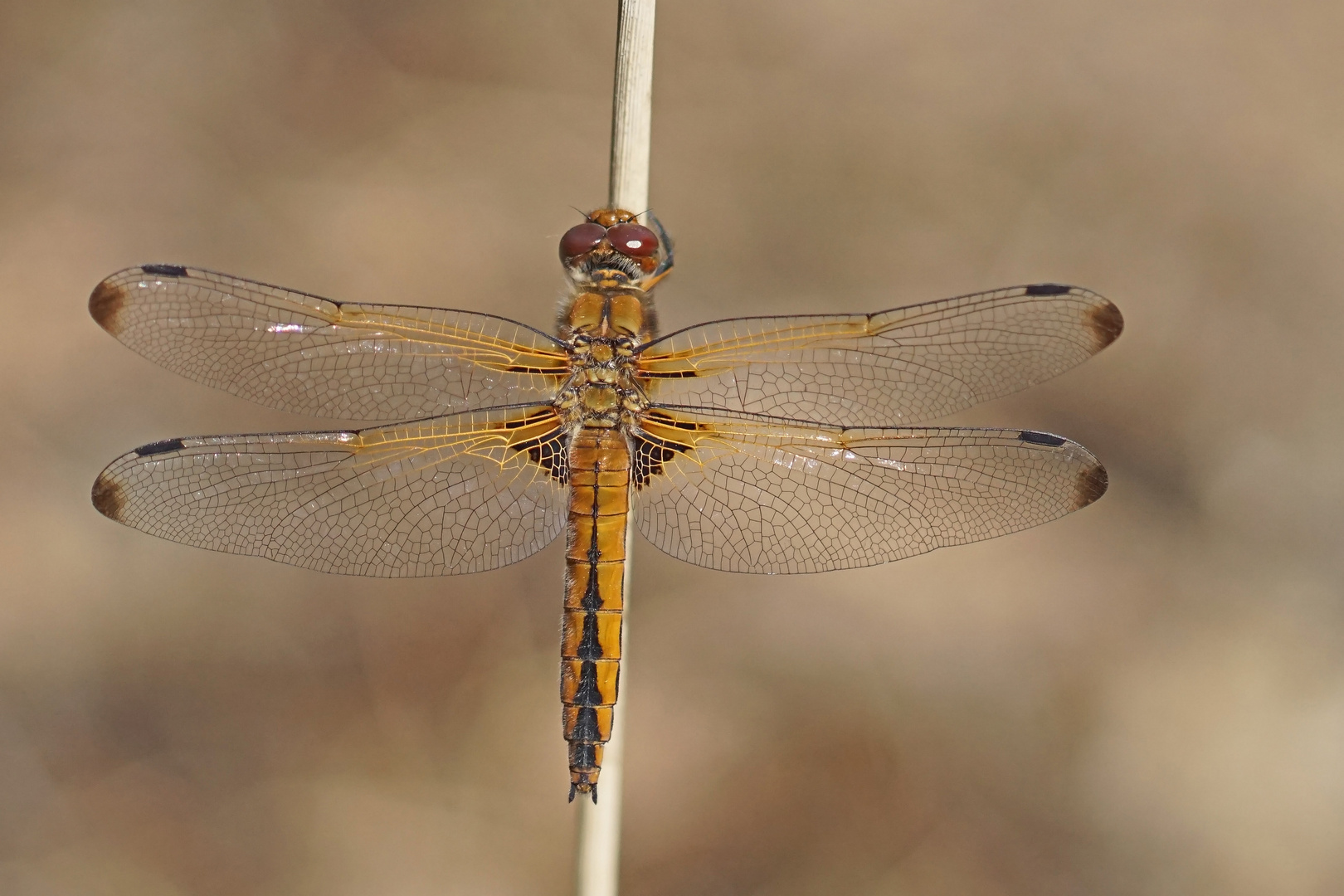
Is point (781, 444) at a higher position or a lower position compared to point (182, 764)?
higher

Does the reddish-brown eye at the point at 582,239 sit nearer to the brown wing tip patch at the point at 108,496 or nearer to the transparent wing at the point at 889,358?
the transparent wing at the point at 889,358

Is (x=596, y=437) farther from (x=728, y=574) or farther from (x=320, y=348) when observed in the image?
(x=728, y=574)

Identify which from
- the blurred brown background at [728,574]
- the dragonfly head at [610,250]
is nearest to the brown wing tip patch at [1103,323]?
the dragonfly head at [610,250]

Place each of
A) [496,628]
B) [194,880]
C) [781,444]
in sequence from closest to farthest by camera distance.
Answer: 1. [781,444]
2. [194,880]
3. [496,628]

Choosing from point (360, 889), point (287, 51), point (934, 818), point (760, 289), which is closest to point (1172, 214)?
point (760, 289)

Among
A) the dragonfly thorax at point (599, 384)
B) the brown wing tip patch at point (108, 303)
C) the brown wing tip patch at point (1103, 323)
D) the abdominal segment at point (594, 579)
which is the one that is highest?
the brown wing tip patch at point (108, 303)

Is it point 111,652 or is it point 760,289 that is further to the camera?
point 760,289

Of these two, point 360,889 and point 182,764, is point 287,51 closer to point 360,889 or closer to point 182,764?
point 182,764

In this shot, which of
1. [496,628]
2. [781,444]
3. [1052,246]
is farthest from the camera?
[1052,246]
